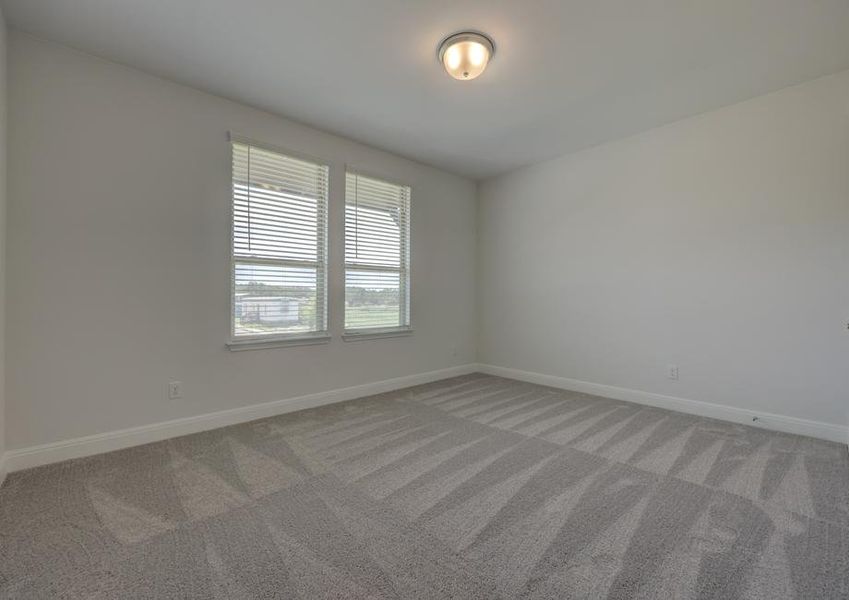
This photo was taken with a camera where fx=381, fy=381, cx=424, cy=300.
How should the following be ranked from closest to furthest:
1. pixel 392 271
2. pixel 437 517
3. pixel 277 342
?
pixel 437 517 < pixel 277 342 < pixel 392 271

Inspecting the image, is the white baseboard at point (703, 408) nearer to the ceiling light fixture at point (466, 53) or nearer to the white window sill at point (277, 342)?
the white window sill at point (277, 342)

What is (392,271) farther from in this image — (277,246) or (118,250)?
(118,250)

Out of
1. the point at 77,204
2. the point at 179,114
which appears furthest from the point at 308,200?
the point at 77,204

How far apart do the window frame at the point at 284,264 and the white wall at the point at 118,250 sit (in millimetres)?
61

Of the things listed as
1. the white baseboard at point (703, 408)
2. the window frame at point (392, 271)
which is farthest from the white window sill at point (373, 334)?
the white baseboard at point (703, 408)

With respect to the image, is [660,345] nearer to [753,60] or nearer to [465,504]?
[753,60]

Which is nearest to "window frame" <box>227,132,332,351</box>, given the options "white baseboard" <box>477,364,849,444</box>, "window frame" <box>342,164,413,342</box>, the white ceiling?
"window frame" <box>342,164,413,342</box>

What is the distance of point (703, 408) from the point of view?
3.37 meters

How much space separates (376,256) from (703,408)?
3.40 metres

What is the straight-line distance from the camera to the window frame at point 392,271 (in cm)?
383

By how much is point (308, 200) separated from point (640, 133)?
327 cm

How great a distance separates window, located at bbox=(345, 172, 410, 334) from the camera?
391cm

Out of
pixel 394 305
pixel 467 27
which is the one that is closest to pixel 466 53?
pixel 467 27

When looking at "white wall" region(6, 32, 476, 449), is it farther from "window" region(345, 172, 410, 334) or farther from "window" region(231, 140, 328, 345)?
"window" region(345, 172, 410, 334)
